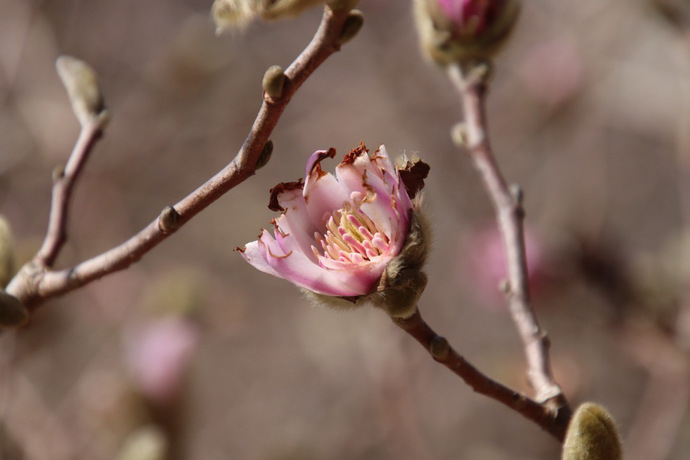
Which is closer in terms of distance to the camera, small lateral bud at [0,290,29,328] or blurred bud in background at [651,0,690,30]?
small lateral bud at [0,290,29,328]

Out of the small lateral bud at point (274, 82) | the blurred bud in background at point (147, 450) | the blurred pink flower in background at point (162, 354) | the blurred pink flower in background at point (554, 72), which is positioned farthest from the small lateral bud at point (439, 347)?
the blurred pink flower in background at point (554, 72)

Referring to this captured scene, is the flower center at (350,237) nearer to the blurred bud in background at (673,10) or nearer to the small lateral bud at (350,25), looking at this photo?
the small lateral bud at (350,25)

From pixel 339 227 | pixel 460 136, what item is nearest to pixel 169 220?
pixel 339 227

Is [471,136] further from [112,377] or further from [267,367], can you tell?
[267,367]

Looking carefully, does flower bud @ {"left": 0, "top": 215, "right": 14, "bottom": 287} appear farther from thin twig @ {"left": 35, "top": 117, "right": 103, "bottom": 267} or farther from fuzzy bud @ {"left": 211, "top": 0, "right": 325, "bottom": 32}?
fuzzy bud @ {"left": 211, "top": 0, "right": 325, "bottom": 32}

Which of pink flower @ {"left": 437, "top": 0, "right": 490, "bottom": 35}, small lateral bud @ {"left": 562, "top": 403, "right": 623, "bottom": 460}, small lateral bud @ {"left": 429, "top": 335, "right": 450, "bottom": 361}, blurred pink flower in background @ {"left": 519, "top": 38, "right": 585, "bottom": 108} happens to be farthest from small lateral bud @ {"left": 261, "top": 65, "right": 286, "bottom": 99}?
blurred pink flower in background @ {"left": 519, "top": 38, "right": 585, "bottom": 108}

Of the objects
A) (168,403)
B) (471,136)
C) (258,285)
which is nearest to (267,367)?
(258,285)

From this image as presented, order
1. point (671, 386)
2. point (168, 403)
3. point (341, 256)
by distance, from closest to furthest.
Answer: point (341, 256) → point (168, 403) → point (671, 386)
